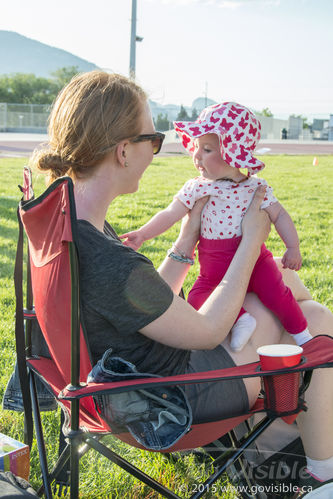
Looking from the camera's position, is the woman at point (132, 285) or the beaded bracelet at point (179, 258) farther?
the beaded bracelet at point (179, 258)

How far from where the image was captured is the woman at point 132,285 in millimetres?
1526

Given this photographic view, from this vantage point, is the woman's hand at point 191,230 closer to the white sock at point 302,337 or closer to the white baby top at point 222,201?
the white baby top at point 222,201

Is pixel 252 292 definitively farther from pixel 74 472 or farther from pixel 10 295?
pixel 10 295

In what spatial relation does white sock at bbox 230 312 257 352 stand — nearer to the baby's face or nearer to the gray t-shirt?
the gray t-shirt

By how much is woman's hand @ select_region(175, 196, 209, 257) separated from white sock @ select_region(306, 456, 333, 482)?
95 cm

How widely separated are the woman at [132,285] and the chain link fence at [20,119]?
1569 inches

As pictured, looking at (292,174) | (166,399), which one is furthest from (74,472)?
(292,174)

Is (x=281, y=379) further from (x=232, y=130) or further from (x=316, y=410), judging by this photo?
(x=232, y=130)

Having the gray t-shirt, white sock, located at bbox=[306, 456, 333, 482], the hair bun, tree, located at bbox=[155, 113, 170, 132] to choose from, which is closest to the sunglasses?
the hair bun

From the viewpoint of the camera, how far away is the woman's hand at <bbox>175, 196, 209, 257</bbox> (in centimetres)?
240

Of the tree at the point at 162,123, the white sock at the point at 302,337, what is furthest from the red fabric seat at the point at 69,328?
the tree at the point at 162,123

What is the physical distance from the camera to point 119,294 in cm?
151

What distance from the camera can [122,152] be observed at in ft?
5.54

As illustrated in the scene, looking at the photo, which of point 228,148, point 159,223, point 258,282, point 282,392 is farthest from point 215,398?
point 228,148
